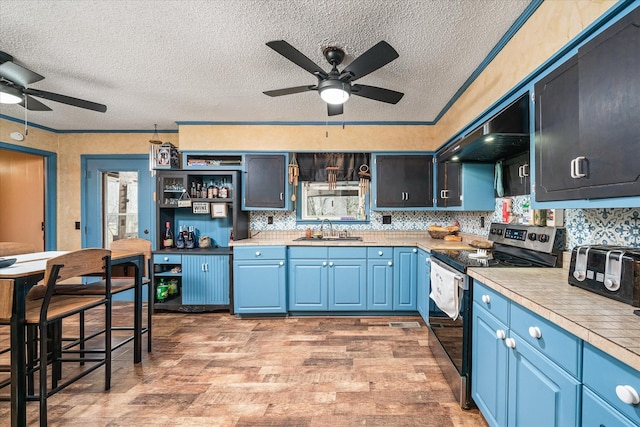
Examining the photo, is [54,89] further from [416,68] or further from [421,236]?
[421,236]

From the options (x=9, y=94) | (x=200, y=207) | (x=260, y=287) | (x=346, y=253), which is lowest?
(x=260, y=287)

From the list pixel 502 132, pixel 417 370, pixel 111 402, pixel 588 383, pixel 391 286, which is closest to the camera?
pixel 588 383

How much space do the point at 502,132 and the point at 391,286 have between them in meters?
2.09

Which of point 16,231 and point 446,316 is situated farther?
point 16,231

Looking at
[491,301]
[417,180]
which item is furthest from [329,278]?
[491,301]

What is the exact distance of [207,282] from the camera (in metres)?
3.45

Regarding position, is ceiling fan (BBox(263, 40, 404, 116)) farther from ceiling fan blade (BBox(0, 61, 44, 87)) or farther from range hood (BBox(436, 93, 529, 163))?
ceiling fan blade (BBox(0, 61, 44, 87))

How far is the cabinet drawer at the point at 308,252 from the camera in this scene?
3303 mm

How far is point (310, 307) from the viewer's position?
3334 mm

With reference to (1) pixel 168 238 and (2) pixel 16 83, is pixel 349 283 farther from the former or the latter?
(2) pixel 16 83

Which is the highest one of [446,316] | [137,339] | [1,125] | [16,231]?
[1,125]

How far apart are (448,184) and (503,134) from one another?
1554 millimetres

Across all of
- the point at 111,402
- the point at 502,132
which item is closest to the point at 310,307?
the point at 111,402

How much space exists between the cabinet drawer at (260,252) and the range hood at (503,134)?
2.04 metres
